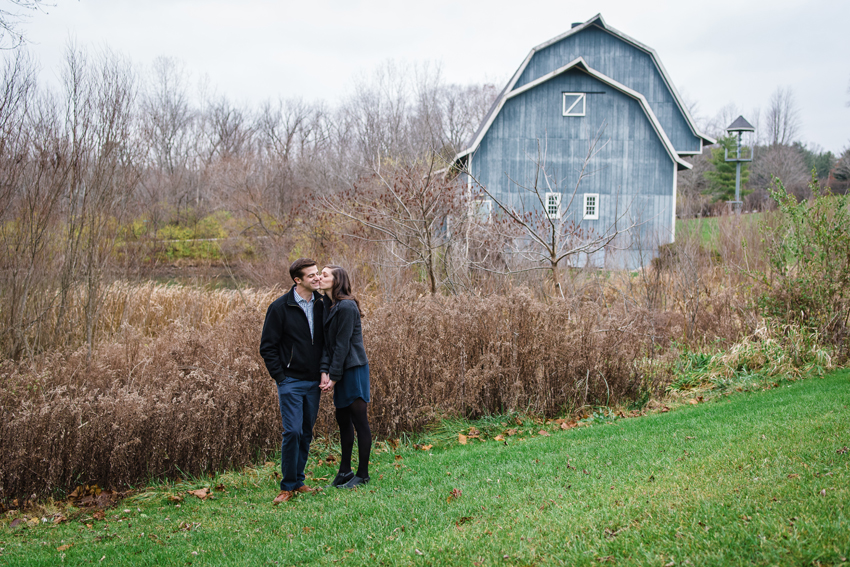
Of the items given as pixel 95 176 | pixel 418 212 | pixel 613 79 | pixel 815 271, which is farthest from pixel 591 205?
pixel 95 176

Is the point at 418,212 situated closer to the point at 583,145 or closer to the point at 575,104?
the point at 583,145

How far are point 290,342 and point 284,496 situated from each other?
1261 millimetres

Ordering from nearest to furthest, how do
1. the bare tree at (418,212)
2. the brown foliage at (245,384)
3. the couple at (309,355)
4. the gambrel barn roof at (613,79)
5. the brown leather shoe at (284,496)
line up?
1. the brown leather shoe at (284,496)
2. the couple at (309,355)
3. the brown foliage at (245,384)
4. the bare tree at (418,212)
5. the gambrel barn roof at (613,79)

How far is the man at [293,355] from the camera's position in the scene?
5.15 meters

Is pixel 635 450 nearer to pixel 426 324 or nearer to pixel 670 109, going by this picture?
pixel 426 324

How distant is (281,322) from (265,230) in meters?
19.2

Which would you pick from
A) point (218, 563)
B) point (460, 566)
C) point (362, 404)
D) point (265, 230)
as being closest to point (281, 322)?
point (362, 404)

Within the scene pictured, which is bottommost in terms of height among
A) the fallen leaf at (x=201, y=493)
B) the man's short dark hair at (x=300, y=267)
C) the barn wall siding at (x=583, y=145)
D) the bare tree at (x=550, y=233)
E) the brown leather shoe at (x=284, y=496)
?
the fallen leaf at (x=201, y=493)

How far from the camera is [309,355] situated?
5203mm

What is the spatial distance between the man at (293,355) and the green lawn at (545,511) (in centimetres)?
37

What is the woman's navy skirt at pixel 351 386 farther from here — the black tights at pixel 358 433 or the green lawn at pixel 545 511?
the green lawn at pixel 545 511

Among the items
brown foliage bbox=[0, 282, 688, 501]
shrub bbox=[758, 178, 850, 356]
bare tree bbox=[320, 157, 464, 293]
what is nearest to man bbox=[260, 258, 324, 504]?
brown foliage bbox=[0, 282, 688, 501]

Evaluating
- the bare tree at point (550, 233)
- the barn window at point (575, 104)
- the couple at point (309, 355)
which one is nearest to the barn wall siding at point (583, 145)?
the barn window at point (575, 104)

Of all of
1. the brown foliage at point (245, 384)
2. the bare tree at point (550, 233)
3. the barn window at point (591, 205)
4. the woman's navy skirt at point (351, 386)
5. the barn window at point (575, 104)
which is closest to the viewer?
the woman's navy skirt at point (351, 386)
